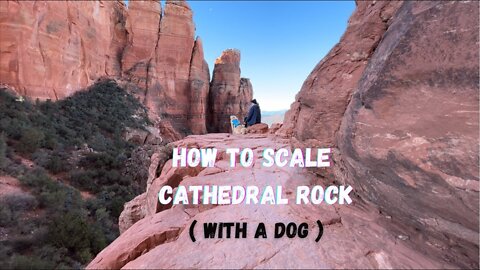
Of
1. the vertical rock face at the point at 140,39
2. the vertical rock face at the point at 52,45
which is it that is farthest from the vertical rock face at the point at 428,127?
the vertical rock face at the point at 140,39

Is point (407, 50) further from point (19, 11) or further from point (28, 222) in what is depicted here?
point (19, 11)

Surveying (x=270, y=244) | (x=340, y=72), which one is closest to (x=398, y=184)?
(x=270, y=244)

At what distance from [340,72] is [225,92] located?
28284mm

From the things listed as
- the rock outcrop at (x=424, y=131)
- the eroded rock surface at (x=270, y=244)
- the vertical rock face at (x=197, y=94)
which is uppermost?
the vertical rock face at (x=197, y=94)

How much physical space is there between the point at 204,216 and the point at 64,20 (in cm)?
1845

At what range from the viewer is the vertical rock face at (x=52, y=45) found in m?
12.4

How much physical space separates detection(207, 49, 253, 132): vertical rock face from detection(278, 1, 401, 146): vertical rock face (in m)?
27.3

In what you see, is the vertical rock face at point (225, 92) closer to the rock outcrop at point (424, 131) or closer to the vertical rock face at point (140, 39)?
the vertical rock face at point (140, 39)

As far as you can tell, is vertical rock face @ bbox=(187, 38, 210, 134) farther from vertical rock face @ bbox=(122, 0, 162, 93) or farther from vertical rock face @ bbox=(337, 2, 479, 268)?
vertical rock face @ bbox=(337, 2, 479, 268)

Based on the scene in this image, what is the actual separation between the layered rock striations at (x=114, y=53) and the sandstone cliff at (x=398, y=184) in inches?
602

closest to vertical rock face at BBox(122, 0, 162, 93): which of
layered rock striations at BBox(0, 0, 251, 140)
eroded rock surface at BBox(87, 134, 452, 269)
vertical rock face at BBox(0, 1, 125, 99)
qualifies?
layered rock striations at BBox(0, 0, 251, 140)

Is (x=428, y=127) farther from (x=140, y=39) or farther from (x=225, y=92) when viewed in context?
(x=225, y=92)

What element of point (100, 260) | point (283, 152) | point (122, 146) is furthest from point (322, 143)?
point (122, 146)

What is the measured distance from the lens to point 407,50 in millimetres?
2041
